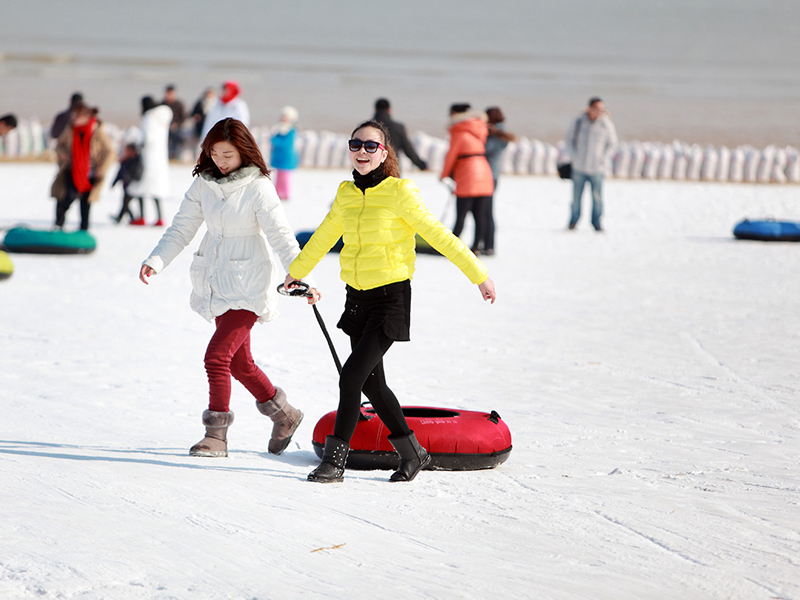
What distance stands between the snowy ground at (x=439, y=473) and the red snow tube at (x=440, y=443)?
6 centimetres

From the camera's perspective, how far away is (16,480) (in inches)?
136

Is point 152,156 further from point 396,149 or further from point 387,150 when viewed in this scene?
point 387,150

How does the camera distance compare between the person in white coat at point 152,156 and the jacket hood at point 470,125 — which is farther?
the person in white coat at point 152,156

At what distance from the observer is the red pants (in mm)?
3754

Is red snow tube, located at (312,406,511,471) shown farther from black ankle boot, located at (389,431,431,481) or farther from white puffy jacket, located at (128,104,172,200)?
white puffy jacket, located at (128,104,172,200)

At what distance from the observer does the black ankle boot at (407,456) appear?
3.60m

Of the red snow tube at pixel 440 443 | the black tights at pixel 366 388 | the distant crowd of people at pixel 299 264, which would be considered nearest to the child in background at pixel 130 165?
the distant crowd of people at pixel 299 264

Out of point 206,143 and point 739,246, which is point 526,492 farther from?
point 739,246

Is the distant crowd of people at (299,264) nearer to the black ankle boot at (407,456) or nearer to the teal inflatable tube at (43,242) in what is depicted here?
the black ankle boot at (407,456)

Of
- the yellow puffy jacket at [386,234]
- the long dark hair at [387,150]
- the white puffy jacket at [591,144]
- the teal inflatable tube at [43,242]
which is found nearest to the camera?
the yellow puffy jacket at [386,234]

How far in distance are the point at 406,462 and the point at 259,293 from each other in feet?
2.68

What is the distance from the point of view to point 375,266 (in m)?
3.46

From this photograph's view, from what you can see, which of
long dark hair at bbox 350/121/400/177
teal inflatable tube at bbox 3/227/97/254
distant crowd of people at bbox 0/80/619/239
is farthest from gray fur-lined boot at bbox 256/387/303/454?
teal inflatable tube at bbox 3/227/97/254

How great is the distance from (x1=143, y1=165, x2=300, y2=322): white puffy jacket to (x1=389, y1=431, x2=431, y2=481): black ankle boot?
697 mm
